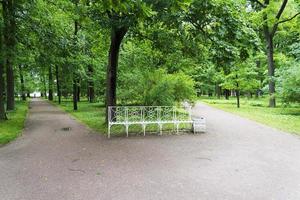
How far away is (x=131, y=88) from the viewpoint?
16203 millimetres

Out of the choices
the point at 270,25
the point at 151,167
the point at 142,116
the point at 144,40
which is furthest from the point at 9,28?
the point at 270,25

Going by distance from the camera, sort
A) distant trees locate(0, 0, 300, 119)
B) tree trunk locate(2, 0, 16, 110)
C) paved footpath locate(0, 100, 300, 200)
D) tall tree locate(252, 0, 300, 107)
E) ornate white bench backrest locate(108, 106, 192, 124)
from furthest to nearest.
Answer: tall tree locate(252, 0, 300, 107)
tree trunk locate(2, 0, 16, 110)
ornate white bench backrest locate(108, 106, 192, 124)
distant trees locate(0, 0, 300, 119)
paved footpath locate(0, 100, 300, 200)

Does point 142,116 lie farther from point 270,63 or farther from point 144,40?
point 270,63

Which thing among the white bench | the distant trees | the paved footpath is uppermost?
the distant trees

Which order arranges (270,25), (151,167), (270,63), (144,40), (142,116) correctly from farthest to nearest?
(270,63) → (270,25) → (144,40) → (142,116) → (151,167)

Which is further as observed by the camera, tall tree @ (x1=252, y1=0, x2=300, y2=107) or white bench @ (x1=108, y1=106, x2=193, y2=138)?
tall tree @ (x1=252, y1=0, x2=300, y2=107)

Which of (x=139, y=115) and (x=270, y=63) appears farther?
(x=270, y=63)

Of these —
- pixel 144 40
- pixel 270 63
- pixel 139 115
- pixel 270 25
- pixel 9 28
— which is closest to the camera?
pixel 139 115

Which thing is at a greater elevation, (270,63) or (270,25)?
(270,25)

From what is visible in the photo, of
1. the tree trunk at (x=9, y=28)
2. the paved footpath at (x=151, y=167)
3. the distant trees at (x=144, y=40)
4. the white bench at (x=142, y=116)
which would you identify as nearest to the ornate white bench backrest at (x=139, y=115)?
the white bench at (x=142, y=116)

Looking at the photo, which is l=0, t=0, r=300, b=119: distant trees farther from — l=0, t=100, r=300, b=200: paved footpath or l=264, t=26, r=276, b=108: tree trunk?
l=0, t=100, r=300, b=200: paved footpath

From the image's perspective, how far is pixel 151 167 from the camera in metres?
6.36

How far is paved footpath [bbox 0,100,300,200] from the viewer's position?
15.9ft

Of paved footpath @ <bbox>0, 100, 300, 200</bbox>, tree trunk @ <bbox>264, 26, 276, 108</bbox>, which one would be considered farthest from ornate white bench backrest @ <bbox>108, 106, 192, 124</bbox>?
tree trunk @ <bbox>264, 26, 276, 108</bbox>
